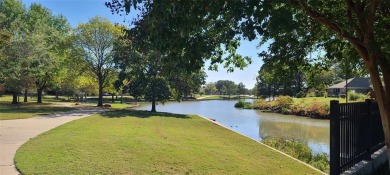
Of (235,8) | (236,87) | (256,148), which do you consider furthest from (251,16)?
(236,87)

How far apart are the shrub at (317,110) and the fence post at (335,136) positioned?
35790 mm

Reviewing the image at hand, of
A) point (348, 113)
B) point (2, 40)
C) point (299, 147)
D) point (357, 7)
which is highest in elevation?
point (2, 40)

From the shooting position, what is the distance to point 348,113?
287 inches

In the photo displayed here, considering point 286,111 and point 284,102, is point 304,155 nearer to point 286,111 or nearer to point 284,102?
point 286,111

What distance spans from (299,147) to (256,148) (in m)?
3.35

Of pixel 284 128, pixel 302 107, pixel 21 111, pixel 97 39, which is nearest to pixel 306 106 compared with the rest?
pixel 302 107

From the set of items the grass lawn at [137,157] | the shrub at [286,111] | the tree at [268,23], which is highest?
the tree at [268,23]

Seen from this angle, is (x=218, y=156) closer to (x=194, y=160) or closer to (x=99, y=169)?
(x=194, y=160)

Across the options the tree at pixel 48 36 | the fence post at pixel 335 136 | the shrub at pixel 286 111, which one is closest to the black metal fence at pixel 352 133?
the fence post at pixel 335 136

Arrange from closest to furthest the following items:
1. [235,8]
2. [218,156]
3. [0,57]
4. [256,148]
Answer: [235,8]
[218,156]
[256,148]
[0,57]

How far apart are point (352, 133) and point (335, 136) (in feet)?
4.18

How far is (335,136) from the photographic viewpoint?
6598 millimetres

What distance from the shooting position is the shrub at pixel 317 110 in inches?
1611

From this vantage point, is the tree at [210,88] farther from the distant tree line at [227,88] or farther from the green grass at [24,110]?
the green grass at [24,110]
